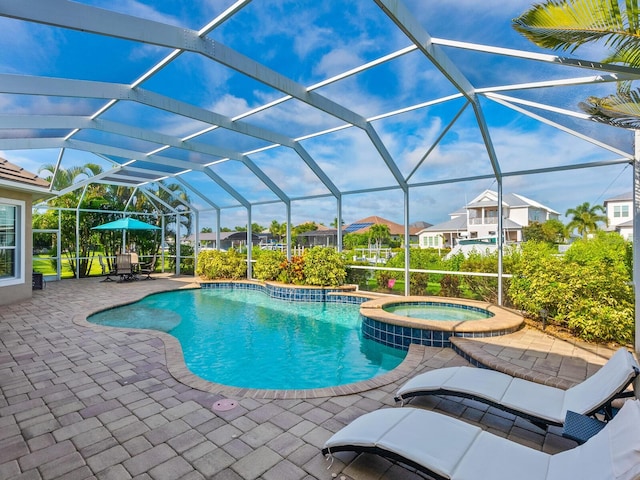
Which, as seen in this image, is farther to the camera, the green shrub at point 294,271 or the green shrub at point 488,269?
the green shrub at point 294,271

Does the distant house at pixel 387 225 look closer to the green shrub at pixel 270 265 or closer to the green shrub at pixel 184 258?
the green shrub at pixel 270 265

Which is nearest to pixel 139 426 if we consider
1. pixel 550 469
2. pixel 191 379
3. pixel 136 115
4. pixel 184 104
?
pixel 191 379

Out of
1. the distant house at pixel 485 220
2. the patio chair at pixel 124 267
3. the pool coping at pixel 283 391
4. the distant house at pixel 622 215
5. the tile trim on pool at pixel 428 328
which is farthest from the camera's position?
the patio chair at pixel 124 267

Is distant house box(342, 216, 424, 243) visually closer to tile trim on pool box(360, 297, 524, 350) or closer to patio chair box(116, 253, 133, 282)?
tile trim on pool box(360, 297, 524, 350)

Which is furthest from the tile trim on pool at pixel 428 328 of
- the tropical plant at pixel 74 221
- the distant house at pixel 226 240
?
the tropical plant at pixel 74 221

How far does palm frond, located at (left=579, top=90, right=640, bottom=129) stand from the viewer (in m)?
3.75

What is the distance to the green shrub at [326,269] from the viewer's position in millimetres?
12445

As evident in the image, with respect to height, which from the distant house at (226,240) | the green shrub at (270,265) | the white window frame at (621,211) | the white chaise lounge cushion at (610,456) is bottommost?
the white chaise lounge cushion at (610,456)

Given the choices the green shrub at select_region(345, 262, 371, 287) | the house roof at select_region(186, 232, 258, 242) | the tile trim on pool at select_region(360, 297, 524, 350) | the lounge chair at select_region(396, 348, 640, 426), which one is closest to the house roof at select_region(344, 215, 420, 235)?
the green shrub at select_region(345, 262, 371, 287)

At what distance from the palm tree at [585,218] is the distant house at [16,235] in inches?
569

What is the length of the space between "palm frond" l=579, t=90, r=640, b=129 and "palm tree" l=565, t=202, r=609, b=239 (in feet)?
13.1

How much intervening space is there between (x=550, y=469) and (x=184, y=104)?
829 cm

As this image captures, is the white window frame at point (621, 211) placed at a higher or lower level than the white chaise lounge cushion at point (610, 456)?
higher

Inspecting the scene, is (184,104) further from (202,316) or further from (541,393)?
(541,393)
